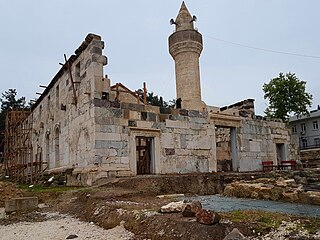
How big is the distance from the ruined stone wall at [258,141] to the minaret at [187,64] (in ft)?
11.3

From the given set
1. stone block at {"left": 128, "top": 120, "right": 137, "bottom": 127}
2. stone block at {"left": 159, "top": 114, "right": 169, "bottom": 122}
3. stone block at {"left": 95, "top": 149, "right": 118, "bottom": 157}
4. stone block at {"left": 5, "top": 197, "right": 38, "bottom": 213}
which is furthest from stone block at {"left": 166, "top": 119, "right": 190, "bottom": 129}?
stone block at {"left": 5, "top": 197, "right": 38, "bottom": 213}

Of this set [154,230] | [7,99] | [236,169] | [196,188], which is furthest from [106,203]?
[7,99]

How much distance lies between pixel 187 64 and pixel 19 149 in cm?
1407

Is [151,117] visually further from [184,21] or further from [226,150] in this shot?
[184,21]

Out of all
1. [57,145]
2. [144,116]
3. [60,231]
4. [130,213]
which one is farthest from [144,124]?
[60,231]

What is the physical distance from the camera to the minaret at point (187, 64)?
20.0 meters

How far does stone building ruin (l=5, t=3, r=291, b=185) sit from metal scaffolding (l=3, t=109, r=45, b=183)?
1.51 feet

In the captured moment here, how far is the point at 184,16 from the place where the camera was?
857 inches

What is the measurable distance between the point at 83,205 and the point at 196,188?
4816 millimetres

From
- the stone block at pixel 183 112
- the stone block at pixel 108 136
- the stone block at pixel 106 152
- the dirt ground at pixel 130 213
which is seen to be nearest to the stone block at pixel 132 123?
the stone block at pixel 108 136

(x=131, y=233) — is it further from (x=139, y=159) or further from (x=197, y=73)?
(x=197, y=73)

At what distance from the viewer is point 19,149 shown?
936 inches

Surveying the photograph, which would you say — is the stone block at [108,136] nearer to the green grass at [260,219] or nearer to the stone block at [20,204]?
the stone block at [20,204]

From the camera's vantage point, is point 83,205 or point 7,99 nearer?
point 83,205
